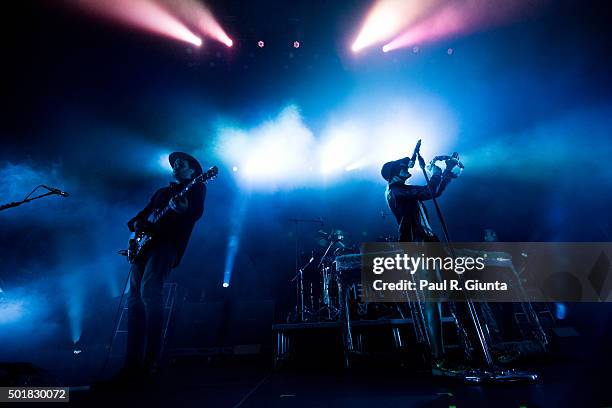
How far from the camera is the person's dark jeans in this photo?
2354 mm

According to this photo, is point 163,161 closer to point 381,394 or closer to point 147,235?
point 147,235

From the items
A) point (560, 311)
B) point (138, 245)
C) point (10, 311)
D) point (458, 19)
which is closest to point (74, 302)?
point (10, 311)

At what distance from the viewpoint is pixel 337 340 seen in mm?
4230

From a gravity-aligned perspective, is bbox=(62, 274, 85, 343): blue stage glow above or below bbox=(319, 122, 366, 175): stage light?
below

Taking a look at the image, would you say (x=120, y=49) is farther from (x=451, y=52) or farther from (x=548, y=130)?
(x=548, y=130)

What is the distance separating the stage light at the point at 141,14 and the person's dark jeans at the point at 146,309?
5.80 metres

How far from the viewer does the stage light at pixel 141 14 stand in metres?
5.32

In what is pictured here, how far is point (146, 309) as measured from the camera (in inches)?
98.6

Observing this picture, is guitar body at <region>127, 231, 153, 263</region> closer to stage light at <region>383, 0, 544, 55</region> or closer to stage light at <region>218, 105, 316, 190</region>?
stage light at <region>218, 105, 316, 190</region>

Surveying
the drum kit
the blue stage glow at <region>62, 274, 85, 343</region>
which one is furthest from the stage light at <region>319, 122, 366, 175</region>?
the blue stage glow at <region>62, 274, 85, 343</region>

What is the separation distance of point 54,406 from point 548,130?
9078 millimetres

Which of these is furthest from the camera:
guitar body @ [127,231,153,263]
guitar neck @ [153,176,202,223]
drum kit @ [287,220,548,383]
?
drum kit @ [287,220,548,383]

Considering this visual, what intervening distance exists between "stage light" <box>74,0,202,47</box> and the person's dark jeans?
19.0 feet

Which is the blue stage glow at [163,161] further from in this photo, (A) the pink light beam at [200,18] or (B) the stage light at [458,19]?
(B) the stage light at [458,19]
